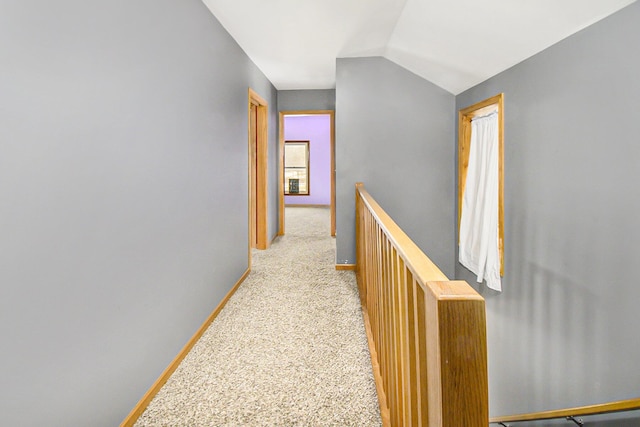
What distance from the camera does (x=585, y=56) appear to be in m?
2.03

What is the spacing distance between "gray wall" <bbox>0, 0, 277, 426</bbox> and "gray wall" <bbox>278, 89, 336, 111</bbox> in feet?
10.6

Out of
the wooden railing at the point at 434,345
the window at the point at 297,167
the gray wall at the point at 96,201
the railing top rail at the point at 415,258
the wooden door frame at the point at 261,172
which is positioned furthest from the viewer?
the window at the point at 297,167

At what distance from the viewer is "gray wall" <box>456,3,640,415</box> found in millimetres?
1770

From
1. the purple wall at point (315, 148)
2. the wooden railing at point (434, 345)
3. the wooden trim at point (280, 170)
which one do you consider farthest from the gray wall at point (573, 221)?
the purple wall at point (315, 148)

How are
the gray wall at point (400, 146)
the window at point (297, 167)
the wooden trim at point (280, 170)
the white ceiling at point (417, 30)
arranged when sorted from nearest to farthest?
the white ceiling at point (417, 30) < the gray wall at point (400, 146) < the wooden trim at point (280, 170) < the window at point (297, 167)

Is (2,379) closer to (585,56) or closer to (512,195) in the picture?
(585,56)

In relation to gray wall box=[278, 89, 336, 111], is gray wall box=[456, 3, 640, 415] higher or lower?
lower

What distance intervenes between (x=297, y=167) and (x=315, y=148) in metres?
0.72

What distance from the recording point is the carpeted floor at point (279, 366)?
174 cm

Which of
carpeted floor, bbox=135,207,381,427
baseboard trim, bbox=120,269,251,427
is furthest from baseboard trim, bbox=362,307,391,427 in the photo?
baseboard trim, bbox=120,269,251,427

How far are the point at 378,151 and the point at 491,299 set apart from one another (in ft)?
6.09

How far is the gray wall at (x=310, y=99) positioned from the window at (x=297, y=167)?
14.2 feet

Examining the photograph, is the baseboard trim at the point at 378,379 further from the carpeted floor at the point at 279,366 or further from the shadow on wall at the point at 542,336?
the shadow on wall at the point at 542,336

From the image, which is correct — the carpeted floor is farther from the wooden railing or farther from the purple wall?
the purple wall
